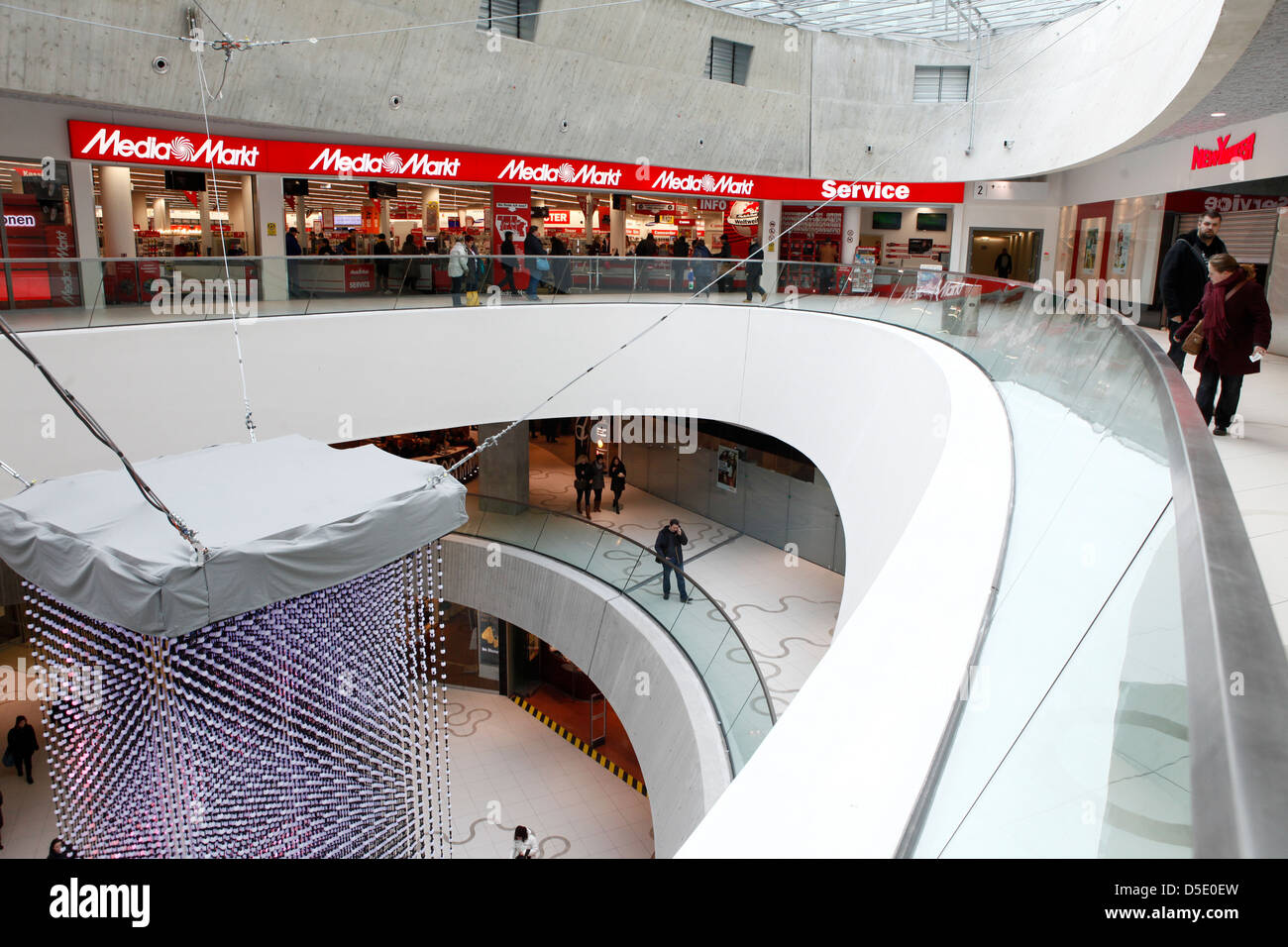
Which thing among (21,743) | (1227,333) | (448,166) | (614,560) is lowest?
(21,743)

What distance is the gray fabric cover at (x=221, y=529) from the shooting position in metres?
5.82

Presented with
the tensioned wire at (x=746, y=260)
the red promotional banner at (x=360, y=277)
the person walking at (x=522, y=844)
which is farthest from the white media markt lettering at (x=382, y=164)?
the person walking at (x=522, y=844)

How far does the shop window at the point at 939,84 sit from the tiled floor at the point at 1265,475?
1696cm

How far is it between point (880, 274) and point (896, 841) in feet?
41.4

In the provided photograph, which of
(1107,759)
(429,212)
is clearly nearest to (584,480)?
(429,212)

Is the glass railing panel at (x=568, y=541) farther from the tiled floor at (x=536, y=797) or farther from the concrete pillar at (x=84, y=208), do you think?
the concrete pillar at (x=84, y=208)

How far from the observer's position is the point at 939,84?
76.1ft

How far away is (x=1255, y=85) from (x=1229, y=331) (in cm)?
488

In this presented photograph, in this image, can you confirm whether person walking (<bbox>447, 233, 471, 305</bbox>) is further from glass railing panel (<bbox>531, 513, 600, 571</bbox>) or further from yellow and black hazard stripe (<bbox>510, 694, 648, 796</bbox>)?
yellow and black hazard stripe (<bbox>510, 694, 648, 796</bbox>)

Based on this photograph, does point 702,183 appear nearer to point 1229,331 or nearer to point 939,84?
point 939,84

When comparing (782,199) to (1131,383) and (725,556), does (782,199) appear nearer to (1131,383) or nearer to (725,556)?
(725,556)

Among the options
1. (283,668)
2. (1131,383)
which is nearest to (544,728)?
(283,668)

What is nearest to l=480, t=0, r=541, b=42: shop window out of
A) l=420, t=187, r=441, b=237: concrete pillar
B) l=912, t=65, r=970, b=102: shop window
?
l=420, t=187, r=441, b=237: concrete pillar
